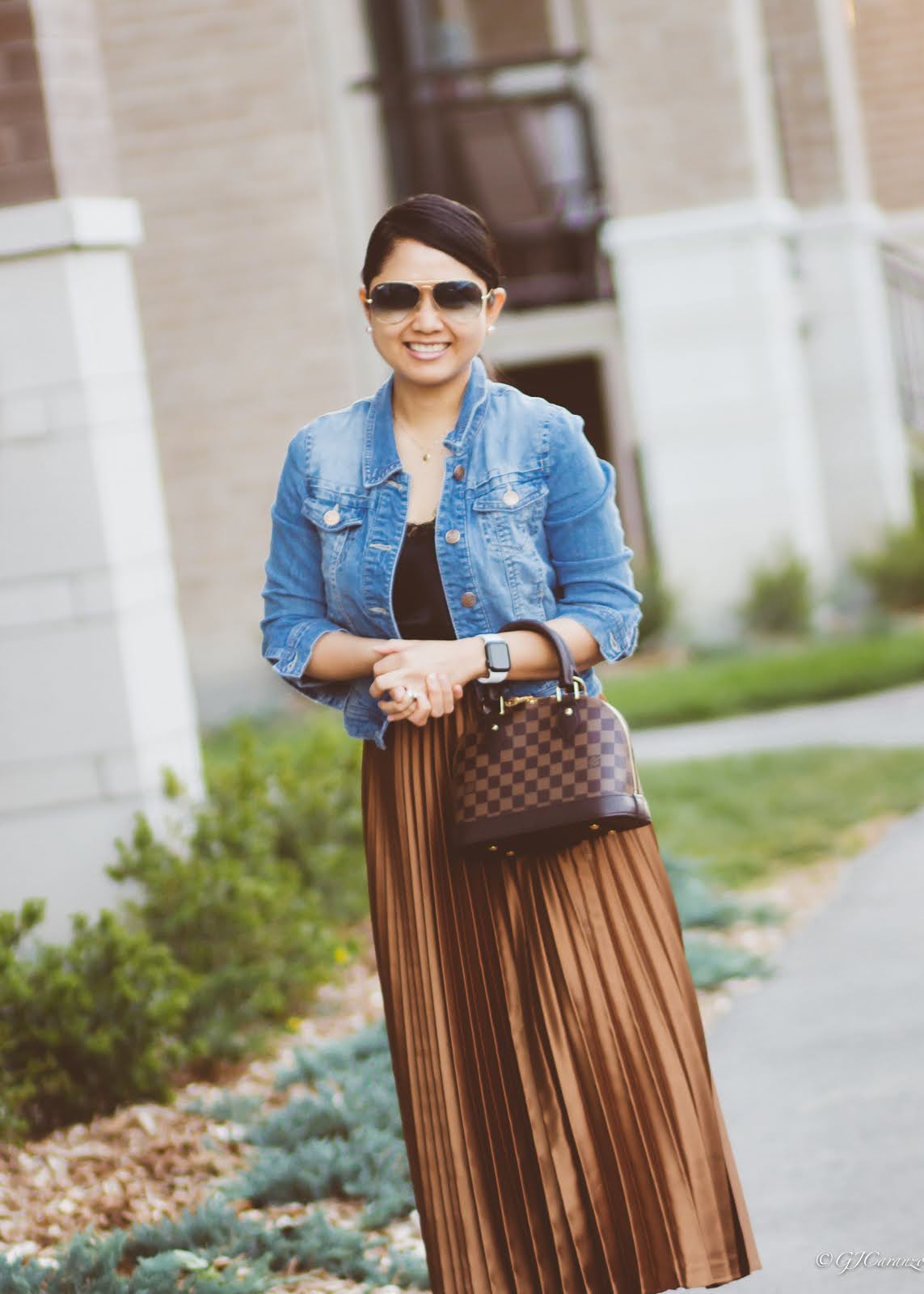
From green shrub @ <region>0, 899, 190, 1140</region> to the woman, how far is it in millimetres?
1913

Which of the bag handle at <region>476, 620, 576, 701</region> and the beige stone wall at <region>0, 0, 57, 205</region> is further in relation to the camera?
the beige stone wall at <region>0, 0, 57, 205</region>

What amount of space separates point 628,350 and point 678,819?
672 cm

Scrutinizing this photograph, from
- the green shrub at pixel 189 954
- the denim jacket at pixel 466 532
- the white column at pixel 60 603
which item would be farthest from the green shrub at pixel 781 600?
the denim jacket at pixel 466 532

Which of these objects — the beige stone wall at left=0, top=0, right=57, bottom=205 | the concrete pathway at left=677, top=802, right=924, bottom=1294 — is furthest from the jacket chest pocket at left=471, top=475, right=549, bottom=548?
the beige stone wall at left=0, top=0, right=57, bottom=205

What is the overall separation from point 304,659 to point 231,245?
1113 cm

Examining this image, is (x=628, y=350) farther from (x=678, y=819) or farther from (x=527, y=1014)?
(x=527, y=1014)

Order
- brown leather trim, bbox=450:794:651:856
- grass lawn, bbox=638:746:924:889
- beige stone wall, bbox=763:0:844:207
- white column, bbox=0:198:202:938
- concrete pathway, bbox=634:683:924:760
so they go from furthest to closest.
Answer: beige stone wall, bbox=763:0:844:207 → concrete pathway, bbox=634:683:924:760 → grass lawn, bbox=638:746:924:889 → white column, bbox=0:198:202:938 → brown leather trim, bbox=450:794:651:856

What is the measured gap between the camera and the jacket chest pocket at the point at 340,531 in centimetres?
322

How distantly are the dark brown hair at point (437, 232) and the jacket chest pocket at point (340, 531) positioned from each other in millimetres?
Answer: 380

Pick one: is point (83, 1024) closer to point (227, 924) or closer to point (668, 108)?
point (227, 924)

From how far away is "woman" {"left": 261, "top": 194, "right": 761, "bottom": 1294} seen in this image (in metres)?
3.18

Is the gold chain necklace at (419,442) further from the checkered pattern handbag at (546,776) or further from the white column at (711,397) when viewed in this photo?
the white column at (711,397)

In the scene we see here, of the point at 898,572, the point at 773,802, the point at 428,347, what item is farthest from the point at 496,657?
the point at 898,572

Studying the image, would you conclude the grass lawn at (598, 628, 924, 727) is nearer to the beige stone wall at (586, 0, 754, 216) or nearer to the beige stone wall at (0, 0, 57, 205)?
the beige stone wall at (586, 0, 754, 216)
